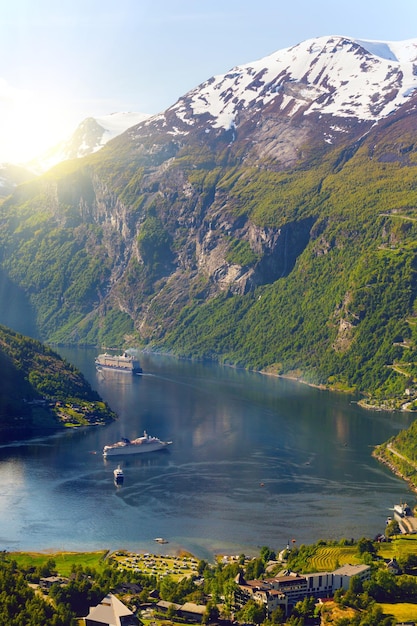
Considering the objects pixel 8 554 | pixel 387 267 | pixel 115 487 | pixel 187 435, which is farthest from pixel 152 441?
pixel 387 267

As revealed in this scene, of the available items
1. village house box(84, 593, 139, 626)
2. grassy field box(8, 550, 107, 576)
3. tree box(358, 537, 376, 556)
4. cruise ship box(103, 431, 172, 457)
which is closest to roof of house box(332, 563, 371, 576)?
tree box(358, 537, 376, 556)

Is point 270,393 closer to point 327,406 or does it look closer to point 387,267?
point 327,406

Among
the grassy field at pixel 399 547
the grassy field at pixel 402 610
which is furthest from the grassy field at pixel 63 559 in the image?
the grassy field at pixel 399 547

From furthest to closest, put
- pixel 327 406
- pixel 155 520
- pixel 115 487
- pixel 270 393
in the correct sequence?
pixel 270 393 → pixel 327 406 → pixel 115 487 → pixel 155 520

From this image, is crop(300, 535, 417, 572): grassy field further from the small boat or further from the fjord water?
the small boat

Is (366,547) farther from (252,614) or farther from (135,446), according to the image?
(135,446)

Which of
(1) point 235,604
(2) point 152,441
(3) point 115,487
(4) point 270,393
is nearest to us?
(1) point 235,604

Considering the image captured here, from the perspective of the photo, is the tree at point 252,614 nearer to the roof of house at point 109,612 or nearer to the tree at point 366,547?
the roof of house at point 109,612

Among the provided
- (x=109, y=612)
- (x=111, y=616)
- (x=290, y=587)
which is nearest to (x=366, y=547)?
(x=290, y=587)

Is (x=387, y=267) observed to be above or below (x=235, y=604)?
above
